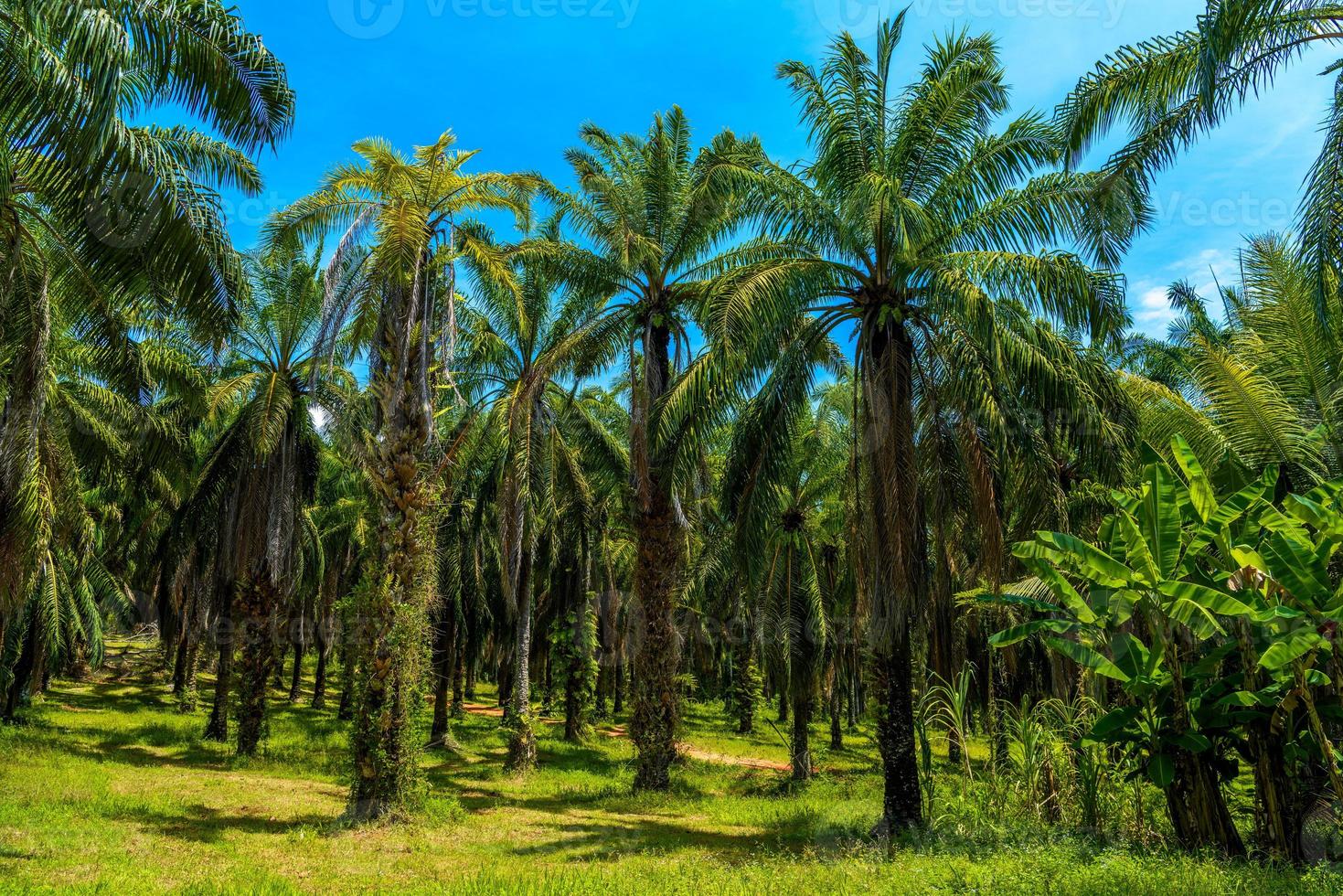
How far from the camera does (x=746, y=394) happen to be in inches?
574

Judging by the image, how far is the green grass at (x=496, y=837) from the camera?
27.1 feet

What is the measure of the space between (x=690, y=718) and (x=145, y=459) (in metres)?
27.0

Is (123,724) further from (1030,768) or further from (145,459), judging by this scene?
(1030,768)

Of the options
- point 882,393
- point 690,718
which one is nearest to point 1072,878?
point 882,393

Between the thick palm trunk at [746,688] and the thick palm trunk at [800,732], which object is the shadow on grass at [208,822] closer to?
the thick palm trunk at [800,732]

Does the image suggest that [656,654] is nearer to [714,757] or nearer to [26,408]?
[714,757]

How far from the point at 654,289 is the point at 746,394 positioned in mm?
4468

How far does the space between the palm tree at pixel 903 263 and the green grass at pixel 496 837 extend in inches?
109

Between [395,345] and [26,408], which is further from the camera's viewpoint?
[395,345]

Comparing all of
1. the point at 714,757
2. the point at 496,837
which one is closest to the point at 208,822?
the point at 496,837

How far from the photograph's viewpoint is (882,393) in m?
12.9

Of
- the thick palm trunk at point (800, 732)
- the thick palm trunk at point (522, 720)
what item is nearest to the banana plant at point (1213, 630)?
the thick palm trunk at point (800, 732)

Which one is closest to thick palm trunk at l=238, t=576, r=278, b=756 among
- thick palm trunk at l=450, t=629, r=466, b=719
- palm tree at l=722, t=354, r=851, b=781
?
thick palm trunk at l=450, t=629, r=466, b=719

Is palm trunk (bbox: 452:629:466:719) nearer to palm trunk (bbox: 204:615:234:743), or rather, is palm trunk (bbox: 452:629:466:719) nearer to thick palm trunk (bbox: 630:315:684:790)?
palm trunk (bbox: 204:615:234:743)
